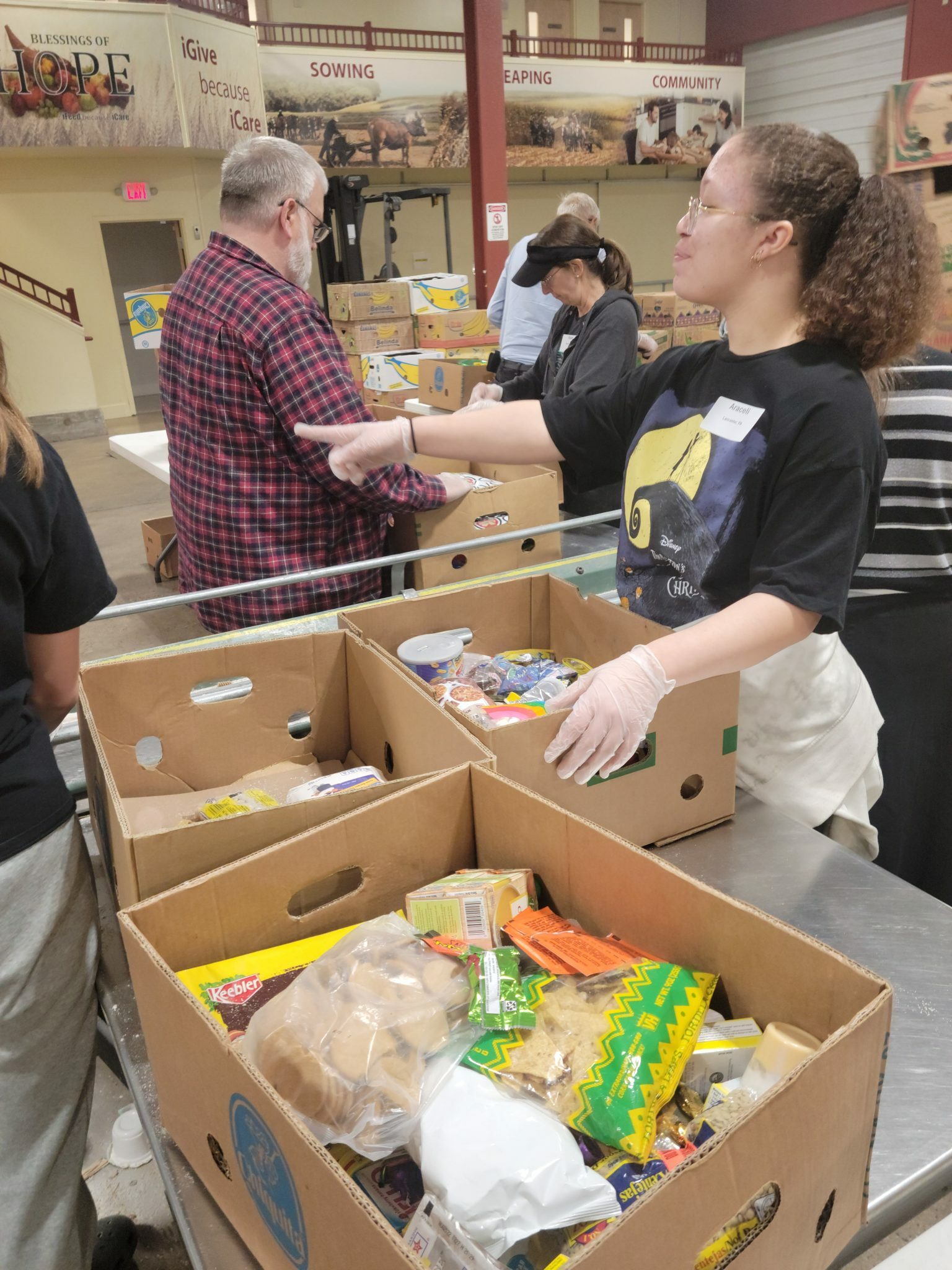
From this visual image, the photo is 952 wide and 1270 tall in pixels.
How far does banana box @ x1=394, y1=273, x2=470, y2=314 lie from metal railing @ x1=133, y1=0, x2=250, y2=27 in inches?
212

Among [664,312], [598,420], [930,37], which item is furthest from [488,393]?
[930,37]

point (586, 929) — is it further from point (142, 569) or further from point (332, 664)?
point (142, 569)

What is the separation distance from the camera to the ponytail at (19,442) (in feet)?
3.18

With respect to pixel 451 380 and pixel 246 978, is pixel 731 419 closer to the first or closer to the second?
pixel 246 978

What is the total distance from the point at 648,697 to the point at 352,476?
0.84 meters

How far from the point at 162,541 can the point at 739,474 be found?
14.0 ft

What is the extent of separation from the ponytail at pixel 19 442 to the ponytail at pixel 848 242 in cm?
96

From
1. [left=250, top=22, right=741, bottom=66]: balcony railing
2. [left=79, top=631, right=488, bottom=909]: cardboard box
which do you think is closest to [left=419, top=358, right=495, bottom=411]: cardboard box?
[left=79, top=631, right=488, bottom=909]: cardboard box

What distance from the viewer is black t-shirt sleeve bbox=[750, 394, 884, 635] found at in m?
1.10

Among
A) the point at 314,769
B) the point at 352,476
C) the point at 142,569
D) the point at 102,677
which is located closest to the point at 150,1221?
the point at 314,769

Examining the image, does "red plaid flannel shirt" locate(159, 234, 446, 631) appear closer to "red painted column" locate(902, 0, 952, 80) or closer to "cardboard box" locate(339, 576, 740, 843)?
"cardboard box" locate(339, 576, 740, 843)

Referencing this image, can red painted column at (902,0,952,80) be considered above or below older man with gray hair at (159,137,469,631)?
above

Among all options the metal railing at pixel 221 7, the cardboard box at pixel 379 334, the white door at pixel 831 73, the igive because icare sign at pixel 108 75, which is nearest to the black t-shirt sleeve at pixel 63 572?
the cardboard box at pixel 379 334

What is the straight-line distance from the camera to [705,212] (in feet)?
4.18
